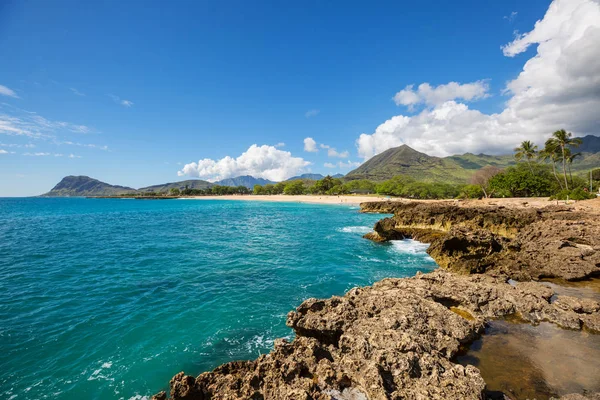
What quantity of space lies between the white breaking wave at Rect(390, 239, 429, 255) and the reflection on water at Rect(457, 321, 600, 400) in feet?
56.8

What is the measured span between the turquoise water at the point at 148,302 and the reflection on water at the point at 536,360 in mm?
8684

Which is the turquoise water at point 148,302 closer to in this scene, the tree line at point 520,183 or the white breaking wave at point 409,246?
the white breaking wave at point 409,246

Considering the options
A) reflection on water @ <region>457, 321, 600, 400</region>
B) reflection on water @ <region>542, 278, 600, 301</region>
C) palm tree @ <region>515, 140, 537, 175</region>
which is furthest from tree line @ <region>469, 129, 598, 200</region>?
reflection on water @ <region>457, 321, 600, 400</region>

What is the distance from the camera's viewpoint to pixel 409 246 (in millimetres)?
31281

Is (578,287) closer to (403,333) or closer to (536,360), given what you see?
(536,360)

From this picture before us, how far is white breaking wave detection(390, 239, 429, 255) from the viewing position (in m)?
28.8

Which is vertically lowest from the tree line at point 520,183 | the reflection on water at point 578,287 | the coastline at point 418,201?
the reflection on water at point 578,287

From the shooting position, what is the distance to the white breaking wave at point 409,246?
2876 centimetres

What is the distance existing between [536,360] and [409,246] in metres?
22.8

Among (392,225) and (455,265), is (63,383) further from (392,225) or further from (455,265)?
(392,225)

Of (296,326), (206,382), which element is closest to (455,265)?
(296,326)

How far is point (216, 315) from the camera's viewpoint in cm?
1466

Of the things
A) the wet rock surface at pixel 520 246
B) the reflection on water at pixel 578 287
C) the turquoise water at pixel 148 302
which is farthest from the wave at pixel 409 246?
the reflection on water at pixel 578 287

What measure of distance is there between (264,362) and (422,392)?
176 inches
